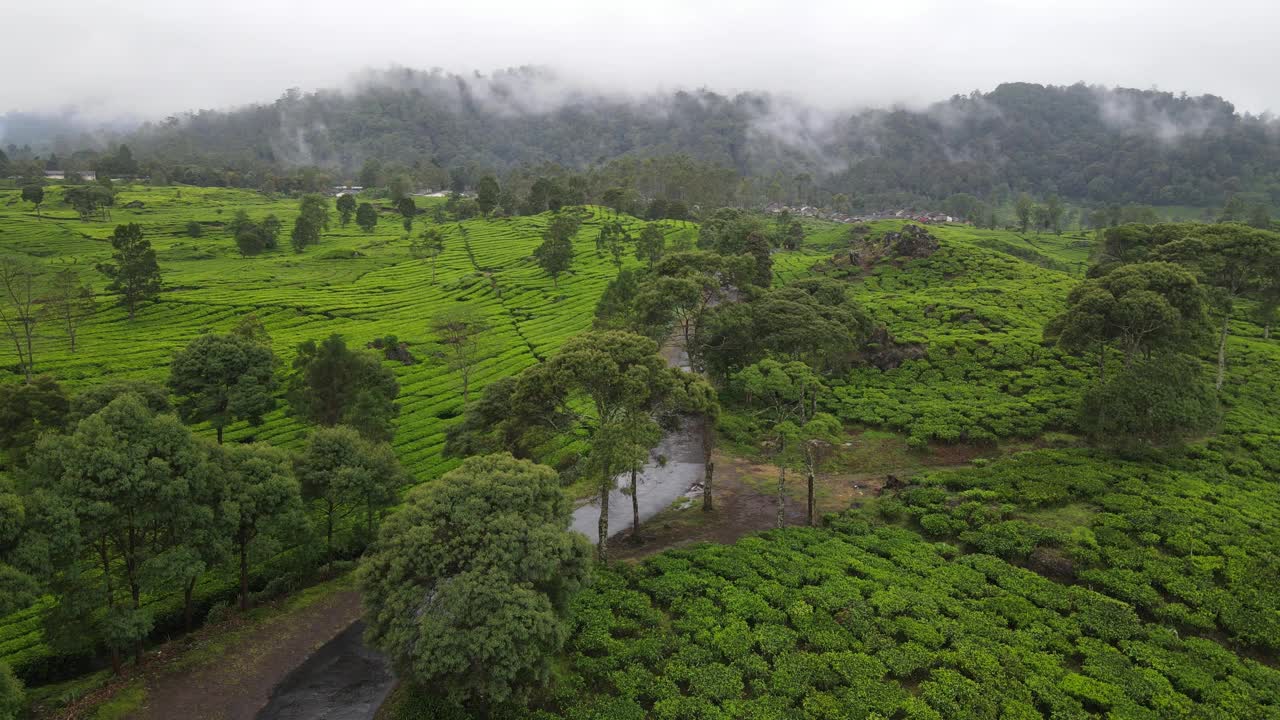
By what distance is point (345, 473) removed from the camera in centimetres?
2941

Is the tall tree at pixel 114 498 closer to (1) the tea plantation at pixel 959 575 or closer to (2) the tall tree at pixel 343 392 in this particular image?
(1) the tea plantation at pixel 959 575

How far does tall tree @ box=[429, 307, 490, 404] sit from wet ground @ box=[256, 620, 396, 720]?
2557 cm

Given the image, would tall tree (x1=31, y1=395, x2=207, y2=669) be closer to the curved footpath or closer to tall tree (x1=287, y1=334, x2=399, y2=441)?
the curved footpath

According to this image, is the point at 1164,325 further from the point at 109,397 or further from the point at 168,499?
the point at 109,397

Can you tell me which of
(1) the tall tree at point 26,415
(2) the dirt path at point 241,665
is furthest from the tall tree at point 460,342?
(1) the tall tree at point 26,415

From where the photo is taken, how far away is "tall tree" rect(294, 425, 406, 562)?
96.4 feet

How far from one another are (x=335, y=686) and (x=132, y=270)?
65.2 m

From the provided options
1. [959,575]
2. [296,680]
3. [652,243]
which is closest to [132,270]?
[652,243]

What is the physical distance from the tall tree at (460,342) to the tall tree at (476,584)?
94.6 feet

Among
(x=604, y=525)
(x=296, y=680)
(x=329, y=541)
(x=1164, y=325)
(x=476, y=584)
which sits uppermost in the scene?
(x=1164, y=325)

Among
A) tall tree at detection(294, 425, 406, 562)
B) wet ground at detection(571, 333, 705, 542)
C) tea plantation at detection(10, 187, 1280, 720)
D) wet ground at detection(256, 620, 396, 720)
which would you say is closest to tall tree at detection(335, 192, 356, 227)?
tea plantation at detection(10, 187, 1280, 720)

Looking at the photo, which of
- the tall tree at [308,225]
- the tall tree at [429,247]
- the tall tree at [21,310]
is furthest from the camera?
the tall tree at [308,225]

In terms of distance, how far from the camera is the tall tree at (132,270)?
67.9m

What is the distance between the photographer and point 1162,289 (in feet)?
132
